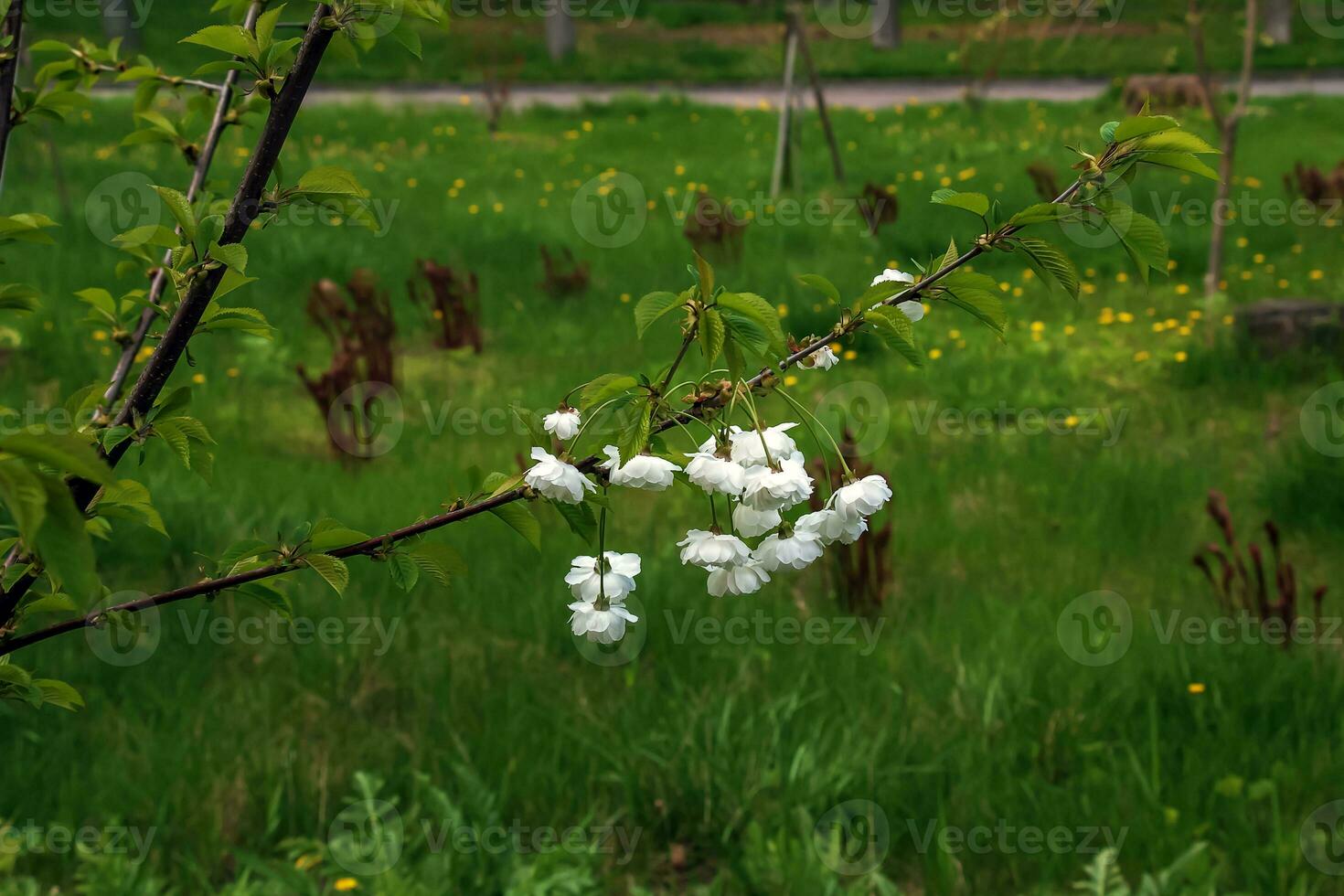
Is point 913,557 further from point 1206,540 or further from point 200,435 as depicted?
point 200,435

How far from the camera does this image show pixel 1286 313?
5.63m

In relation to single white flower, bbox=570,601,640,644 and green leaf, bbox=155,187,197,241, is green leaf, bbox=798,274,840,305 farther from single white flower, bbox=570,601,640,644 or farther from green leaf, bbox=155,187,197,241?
green leaf, bbox=155,187,197,241

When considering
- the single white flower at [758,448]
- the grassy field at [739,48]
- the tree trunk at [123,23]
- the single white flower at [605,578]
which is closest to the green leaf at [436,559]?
the single white flower at [605,578]

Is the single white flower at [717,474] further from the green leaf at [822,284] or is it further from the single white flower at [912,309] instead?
the single white flower at [912,309]

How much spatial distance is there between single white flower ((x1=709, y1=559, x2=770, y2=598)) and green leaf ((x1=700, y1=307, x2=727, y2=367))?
0.82ft

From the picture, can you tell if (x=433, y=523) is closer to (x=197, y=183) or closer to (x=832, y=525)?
(x=832, y=525)

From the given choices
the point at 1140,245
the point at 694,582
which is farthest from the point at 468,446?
the point at 1140,245

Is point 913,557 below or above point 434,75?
below

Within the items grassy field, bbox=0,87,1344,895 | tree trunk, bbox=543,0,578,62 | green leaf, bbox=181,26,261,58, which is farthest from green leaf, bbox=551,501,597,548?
tree trunk, bbox=543,0,578,62

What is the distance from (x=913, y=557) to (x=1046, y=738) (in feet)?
3.65

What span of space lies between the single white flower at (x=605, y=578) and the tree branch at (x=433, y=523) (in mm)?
119

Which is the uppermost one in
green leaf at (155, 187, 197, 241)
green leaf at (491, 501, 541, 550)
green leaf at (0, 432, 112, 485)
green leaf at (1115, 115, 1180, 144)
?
green leaf at (1115, 115, 1180, 144)

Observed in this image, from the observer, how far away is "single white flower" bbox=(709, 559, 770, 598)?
52.3 inches

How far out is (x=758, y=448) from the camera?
123cm
